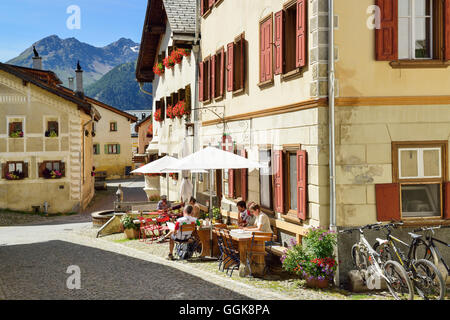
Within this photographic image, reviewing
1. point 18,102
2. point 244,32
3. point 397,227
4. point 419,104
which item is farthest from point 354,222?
point 18,102

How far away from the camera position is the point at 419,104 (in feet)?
31.1

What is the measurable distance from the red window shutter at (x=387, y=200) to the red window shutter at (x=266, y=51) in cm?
394

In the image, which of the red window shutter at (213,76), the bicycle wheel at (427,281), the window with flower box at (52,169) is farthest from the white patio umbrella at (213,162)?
the window with flower box at (52,169)

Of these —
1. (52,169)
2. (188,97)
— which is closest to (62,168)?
(52,169)

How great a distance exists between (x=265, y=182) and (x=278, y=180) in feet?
3.34

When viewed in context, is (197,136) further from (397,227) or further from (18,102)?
(18,102)

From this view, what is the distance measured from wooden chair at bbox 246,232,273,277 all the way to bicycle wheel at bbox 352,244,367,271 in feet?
5.30

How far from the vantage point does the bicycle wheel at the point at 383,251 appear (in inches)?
343

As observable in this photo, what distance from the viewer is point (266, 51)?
1217 cm

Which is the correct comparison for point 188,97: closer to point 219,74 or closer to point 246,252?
point 219,74

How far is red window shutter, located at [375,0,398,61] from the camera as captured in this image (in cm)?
937

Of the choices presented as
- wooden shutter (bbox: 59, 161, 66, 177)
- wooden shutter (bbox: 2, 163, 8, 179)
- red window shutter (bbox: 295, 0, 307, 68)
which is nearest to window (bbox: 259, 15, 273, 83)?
red window shutter (bbox: 295, 0, 307, 68)

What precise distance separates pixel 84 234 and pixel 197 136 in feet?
17.5

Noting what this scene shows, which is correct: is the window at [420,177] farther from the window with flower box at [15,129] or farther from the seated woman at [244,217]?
the window with flower box at [15,129]
